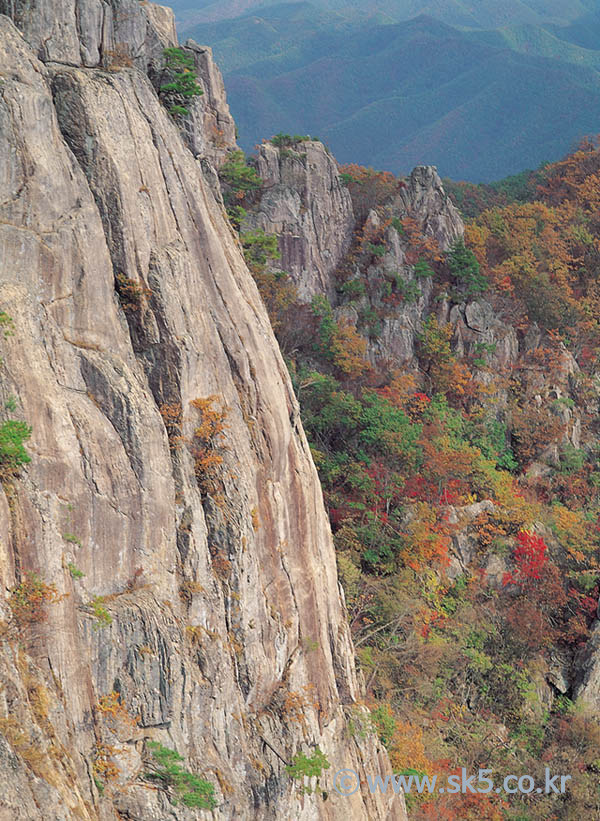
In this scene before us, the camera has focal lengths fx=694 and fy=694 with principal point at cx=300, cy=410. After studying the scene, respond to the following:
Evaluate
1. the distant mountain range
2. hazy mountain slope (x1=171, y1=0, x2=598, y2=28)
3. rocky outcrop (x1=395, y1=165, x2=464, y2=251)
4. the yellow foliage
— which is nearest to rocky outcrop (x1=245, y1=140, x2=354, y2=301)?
rocky outcrop (x1=395, y1=165, x2=464, y2=251)

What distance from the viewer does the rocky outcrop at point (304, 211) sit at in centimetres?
3609

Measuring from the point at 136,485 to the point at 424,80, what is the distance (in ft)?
374

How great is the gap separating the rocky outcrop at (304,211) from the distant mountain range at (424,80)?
57730mm

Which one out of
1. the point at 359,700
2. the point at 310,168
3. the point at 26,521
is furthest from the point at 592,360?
the point at 26,521

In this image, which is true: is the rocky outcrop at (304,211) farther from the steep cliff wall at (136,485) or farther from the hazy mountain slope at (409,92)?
the hazy mountain slope at (409,92)

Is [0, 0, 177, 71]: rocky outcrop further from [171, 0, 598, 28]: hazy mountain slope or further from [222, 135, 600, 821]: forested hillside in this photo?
[171, 0, 598, 28]: hazy mountain slope

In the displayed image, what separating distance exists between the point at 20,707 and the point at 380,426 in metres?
21.6

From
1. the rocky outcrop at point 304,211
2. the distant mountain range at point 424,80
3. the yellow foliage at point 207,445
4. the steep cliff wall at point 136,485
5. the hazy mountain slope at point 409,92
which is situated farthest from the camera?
the distant mountain range at point 424,80

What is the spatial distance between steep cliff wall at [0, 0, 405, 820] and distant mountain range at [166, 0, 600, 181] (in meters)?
80.2

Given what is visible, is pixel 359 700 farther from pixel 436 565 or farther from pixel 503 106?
pixel 503 106

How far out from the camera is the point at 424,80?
111250 mm

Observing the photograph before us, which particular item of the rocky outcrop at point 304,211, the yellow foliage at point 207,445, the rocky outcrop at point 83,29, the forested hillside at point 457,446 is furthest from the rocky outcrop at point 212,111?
the yellow foliage at point 207,445

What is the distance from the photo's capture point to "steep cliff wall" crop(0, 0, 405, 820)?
463 inches

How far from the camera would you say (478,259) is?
38.5 meters
